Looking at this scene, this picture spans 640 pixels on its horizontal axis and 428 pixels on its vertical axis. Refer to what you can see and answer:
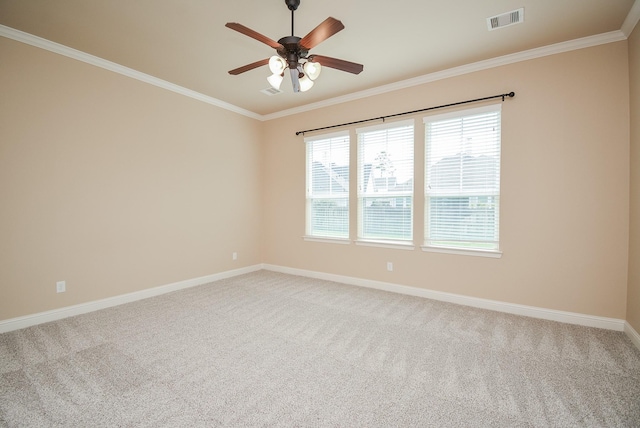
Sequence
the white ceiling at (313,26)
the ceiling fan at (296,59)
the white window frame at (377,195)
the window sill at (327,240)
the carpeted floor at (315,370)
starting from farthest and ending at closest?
the window sill at (327,240)
the white window frame at (377,195)
the white ceiling at (313,26)
the ceiling fan at (296,59)
the carpeted floor at (315,370)

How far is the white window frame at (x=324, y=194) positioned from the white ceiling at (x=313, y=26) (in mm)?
1180

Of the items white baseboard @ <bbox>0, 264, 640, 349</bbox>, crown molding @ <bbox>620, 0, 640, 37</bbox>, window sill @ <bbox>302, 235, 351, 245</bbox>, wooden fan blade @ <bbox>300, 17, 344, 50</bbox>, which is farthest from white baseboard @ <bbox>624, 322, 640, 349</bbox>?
wooden fan blade @ <bbox>300, 17, 344, 50</bbox>

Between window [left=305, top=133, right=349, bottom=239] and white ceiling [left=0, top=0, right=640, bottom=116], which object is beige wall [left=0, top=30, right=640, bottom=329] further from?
window [left=305, top=133, right=349, bottom=239]

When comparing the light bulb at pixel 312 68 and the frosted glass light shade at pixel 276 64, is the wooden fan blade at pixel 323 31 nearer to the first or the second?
the light bulb at pixel 312 68

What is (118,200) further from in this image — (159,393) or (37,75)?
(159,393)

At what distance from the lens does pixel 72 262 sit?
129 inches

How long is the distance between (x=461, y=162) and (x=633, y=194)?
→ 62.2 inches

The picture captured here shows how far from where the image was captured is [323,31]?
2092mm

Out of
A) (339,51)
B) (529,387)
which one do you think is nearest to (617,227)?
(529,387)

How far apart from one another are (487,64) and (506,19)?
826 millimetres

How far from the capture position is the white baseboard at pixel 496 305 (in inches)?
115

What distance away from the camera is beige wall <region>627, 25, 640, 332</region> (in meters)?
2.59

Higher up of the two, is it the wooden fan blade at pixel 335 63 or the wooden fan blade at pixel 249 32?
the wooden fan blade at pixel 249 32

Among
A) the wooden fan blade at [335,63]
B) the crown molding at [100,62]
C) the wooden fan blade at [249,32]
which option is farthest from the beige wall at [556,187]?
the crown molding at [100,62]
